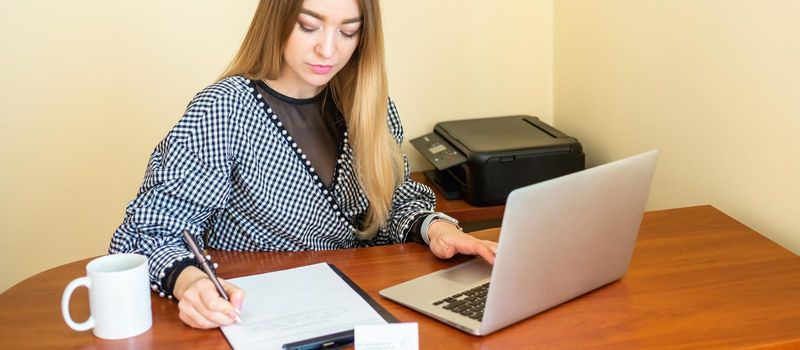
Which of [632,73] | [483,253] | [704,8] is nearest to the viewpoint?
[483,253]

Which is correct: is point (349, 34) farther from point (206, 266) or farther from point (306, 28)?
point (206, 266)

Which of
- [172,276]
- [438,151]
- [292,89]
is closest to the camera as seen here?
[172,276]

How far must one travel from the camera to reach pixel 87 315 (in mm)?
1304

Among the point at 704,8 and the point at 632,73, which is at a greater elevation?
the point at 704,8

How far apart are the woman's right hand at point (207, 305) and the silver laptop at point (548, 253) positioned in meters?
0.24

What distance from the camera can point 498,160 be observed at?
2.21 m

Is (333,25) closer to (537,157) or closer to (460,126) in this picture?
(537,157)

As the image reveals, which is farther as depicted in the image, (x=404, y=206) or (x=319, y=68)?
(x=404, y=206)

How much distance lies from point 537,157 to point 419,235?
68cm

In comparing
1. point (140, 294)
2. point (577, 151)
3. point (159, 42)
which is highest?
point (159, 42)

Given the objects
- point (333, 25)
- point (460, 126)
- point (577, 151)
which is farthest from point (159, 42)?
point (577, 151)

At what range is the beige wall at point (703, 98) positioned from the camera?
1.62 m

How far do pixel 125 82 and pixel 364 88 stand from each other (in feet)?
3.40

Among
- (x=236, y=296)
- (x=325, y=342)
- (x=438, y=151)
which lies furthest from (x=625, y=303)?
(x=438, y=151)
